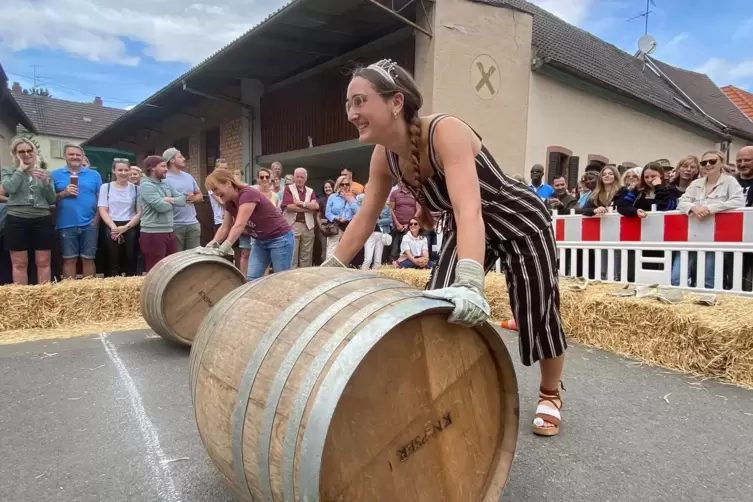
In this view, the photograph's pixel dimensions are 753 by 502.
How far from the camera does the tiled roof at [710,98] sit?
70.9ft

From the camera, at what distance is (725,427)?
107 inches

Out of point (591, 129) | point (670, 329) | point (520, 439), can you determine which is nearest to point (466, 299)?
point (520, 439)

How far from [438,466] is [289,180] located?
7.35 m

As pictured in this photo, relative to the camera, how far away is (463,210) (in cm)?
182

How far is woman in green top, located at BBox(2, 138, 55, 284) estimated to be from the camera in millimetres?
5492

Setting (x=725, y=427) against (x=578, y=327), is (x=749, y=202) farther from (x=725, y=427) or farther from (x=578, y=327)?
(x=725, y=427)

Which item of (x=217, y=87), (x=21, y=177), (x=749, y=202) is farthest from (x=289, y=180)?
(x=217, y=87)

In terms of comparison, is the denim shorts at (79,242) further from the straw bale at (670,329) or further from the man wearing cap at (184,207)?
the straw bale at (670,329)

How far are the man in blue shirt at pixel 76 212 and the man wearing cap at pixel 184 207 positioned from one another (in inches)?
36.6

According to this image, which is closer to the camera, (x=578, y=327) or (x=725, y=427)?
(x=725, y=427)

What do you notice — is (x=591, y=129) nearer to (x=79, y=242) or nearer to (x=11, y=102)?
(x=79, y=242)

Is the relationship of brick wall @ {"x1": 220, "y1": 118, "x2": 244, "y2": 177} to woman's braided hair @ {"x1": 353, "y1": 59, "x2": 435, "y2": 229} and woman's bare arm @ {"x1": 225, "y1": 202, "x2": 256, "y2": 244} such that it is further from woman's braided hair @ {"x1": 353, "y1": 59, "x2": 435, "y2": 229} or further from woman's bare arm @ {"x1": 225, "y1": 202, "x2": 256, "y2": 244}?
woman's braided hair @ {"x1": 353, "y1": 59, "x2": 435, "y2": 229}

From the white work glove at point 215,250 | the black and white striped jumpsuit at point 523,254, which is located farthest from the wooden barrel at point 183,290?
the black and white striped jumpsuit at point 523,254

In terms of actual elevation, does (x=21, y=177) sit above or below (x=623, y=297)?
above
